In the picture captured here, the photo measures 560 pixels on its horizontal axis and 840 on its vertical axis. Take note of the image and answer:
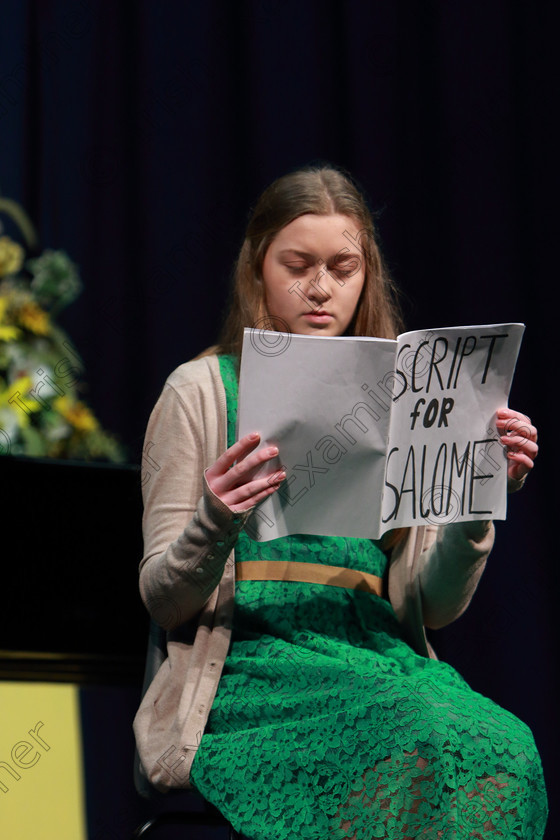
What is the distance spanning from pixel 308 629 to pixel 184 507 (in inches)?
9.6

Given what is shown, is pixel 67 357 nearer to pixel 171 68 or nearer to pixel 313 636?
pixel 171 68

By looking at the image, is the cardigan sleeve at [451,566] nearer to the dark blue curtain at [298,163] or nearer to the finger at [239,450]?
the finger at [239,450]

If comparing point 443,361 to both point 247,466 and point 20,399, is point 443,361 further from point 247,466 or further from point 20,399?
point 20,399

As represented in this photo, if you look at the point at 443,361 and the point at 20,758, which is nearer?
the point at 443,361

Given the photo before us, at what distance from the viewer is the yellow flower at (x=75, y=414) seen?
2094mm

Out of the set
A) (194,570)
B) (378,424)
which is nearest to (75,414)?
(194,570)

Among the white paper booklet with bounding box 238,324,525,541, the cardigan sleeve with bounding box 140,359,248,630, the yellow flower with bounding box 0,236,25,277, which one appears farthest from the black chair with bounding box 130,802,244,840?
the yellow flower with bounding box 0,236,25,277

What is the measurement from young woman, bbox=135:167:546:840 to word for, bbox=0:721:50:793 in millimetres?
458

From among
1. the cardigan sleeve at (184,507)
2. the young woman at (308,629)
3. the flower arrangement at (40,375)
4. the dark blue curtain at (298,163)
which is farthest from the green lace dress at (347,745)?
the dark blue curtain at (298,163)

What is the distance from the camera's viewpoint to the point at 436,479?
1.46 m

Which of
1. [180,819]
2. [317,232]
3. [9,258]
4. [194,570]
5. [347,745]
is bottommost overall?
[180,819]

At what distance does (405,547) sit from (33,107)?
142 cm

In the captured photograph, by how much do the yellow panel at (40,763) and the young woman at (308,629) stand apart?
18.2 inches

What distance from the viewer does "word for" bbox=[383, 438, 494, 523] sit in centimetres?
145
